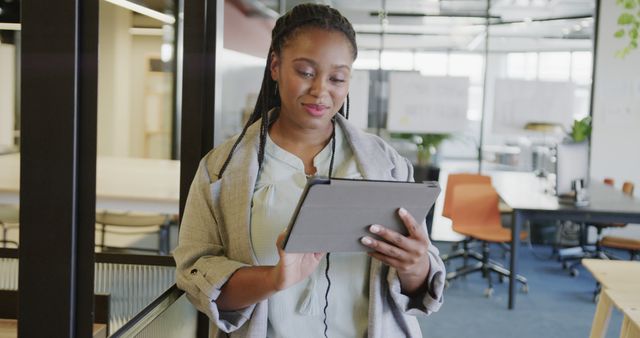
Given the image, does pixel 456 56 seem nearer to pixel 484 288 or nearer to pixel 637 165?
pixel 637 165

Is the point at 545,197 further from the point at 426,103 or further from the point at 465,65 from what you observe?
the point at 465,65

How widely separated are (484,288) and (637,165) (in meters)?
2.81

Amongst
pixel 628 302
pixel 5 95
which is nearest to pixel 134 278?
pixel 628 302

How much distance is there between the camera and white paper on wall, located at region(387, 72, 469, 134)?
7.45 m

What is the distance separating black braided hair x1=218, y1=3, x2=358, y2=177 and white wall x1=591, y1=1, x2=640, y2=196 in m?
6.59

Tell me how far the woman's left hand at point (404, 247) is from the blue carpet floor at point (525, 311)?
10.7 feet

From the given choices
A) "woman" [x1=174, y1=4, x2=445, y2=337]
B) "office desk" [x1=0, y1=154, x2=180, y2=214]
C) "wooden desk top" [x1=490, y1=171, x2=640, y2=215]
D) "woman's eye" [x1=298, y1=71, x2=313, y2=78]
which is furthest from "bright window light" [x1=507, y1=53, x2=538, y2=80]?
"woman's eye" [x1=298, y1=71, x2=313, y2=78]

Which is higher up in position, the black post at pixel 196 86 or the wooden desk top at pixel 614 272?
the black post at pixel 196 86

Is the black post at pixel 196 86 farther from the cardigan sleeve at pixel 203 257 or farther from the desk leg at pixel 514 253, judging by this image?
the desk leg at pixel 514 253

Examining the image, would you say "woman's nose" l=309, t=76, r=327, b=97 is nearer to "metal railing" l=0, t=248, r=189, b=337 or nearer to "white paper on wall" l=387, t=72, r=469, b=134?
"metal railing" l=0, t=248, r=189, b=337

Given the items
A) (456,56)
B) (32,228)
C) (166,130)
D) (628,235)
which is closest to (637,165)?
(628,235)

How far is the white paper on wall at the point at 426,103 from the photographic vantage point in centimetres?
745

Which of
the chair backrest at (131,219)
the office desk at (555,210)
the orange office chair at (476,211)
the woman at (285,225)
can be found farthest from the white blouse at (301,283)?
the orange office chair at (476,211)

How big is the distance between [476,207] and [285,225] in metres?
4.60
